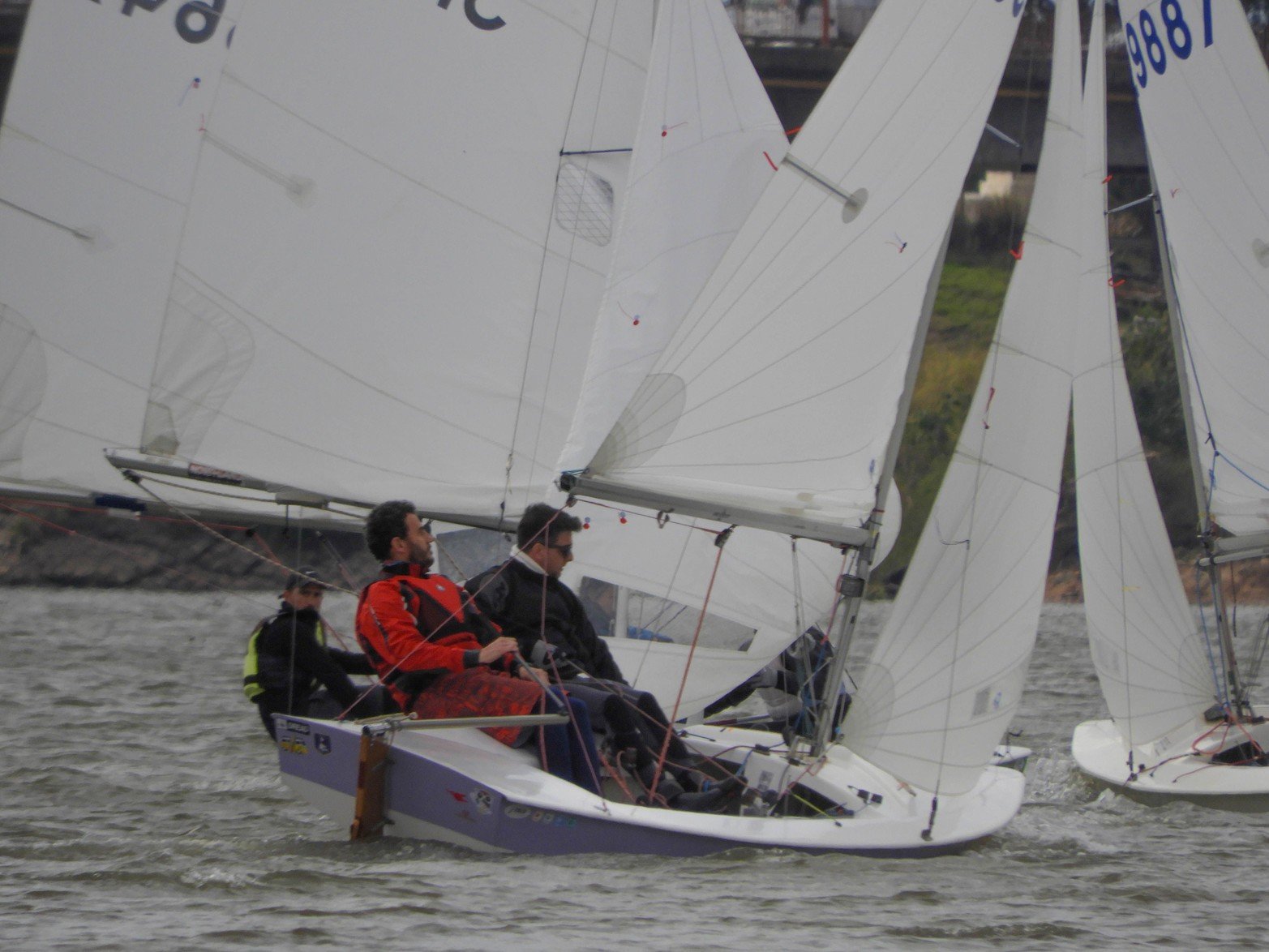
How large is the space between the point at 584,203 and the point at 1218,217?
10.5ft

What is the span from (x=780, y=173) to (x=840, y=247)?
36 cm

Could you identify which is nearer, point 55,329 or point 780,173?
point 780,173

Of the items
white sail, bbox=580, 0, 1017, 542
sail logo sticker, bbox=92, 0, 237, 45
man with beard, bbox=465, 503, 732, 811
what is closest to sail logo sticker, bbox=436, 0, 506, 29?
sail logo sticker, bbox=92, 0, 237, 45

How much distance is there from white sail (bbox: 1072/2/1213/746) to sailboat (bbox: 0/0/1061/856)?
1681 millimetres

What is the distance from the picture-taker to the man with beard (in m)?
6.69

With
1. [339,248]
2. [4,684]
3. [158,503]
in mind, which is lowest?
[4,684]

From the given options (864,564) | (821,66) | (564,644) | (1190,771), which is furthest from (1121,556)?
(821,66)

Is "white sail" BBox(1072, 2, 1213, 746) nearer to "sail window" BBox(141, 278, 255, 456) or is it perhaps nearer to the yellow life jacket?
"sail window" BBox(141, 278, 255, 456)

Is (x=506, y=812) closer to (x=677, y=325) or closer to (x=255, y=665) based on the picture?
(x=255, y=665)

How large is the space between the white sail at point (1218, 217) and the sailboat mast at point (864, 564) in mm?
2614

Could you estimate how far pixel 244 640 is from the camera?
19.9 meters

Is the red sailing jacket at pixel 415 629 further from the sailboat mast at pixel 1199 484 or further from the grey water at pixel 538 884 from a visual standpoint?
the sailboat mast at pixel 1199 484

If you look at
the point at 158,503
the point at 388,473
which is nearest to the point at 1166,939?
the point at 388,473

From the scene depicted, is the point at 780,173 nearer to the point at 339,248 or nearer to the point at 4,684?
the point at 339,248
